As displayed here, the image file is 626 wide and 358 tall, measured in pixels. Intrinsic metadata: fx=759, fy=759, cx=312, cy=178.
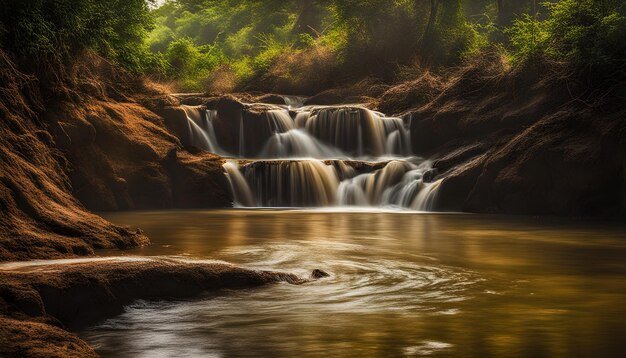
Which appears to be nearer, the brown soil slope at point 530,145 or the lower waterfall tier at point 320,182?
the brown soil slope at point 530,145

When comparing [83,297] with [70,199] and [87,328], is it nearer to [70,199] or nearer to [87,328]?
[87,328]

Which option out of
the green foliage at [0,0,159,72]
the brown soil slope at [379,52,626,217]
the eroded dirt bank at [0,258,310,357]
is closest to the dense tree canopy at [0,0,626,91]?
the green foliage at [0,0,159,72]

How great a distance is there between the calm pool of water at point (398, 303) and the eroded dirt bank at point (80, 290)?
210 mm

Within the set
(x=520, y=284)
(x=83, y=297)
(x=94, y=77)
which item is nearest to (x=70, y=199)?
(x=83, y=297)

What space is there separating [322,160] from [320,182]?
927 mm

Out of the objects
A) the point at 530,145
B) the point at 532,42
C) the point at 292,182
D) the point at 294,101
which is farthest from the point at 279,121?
the point at 530,145

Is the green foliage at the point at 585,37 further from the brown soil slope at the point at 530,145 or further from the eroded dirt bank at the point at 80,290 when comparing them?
the eroded dirt bank at the point at 80,290

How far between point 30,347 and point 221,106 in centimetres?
2414

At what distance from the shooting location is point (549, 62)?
75.7 ft

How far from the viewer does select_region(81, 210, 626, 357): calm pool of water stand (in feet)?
18.8

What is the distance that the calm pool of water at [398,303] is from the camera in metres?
5.73

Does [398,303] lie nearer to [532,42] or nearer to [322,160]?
[322,160]

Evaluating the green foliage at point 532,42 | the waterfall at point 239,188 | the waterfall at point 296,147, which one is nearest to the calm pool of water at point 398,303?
the waterfall at point 239,188

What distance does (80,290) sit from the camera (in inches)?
255
